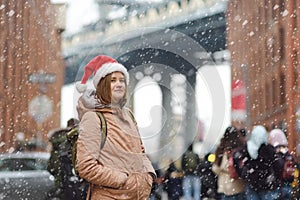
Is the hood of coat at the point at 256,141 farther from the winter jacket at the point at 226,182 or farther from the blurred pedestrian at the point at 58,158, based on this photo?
the blurred pedestrian at the point at 58,158

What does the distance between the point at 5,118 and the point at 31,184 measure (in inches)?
770

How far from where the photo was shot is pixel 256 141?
8234 mm

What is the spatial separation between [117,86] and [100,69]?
17 centimetres

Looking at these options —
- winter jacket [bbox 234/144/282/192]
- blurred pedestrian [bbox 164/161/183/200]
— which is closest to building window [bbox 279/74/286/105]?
blurred pedestrian [bbox 164/161/183/200]

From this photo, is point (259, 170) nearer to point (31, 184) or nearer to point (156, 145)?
point (31, 184)

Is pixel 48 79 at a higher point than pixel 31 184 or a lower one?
higher

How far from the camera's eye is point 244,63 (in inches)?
1304

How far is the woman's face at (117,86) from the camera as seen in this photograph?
11.6ft

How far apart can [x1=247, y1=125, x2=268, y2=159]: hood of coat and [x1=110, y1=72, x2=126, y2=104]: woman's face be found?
15.3 ft

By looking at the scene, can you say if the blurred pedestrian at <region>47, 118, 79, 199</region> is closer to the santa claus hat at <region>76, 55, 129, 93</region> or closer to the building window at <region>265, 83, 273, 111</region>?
the santa claus hat at <region>76, 55, 129, 93</region>

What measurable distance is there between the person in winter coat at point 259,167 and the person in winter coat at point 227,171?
0.10 meters

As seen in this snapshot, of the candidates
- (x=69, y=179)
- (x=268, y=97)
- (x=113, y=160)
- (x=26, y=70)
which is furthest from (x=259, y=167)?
(x=268, y=97)

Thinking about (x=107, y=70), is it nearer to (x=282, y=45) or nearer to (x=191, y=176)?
(x=191, y=176)

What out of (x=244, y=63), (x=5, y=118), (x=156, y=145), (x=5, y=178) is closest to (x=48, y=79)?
(x=5, y=178)
